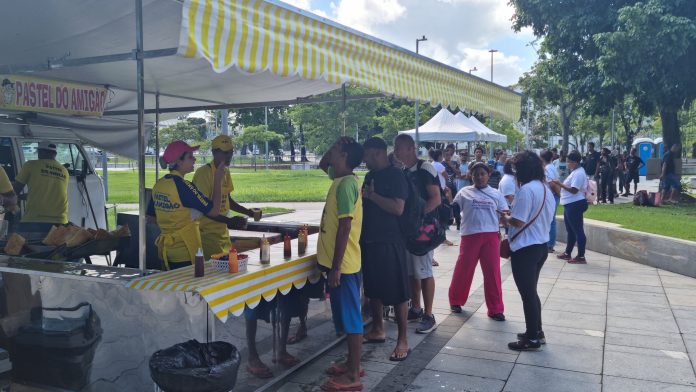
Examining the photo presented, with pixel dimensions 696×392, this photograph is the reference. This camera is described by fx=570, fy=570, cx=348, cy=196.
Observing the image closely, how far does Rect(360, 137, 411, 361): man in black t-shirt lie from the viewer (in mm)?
4543

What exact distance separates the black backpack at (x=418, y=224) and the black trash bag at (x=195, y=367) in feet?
6.43

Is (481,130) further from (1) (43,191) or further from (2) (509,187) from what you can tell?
(1) (43,191)

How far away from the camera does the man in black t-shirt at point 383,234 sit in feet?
14.9

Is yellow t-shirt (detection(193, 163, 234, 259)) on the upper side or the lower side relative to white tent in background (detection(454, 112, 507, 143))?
lower

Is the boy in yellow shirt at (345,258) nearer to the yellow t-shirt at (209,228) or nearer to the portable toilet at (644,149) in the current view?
the yellow t-shirt at (209,228)

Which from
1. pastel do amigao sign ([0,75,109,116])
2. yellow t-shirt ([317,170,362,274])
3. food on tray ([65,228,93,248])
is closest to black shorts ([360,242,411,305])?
yellow t-shirt ([317,170,362,274])

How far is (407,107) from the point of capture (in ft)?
138

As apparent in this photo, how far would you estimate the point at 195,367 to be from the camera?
3.25 m

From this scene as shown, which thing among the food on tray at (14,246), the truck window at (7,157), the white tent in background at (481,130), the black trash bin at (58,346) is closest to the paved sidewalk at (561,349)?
the black trash bin at (58,346)

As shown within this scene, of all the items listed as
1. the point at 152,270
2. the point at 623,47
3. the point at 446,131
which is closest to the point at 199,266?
the point at 152,270

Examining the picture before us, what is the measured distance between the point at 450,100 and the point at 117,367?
4.01 meters

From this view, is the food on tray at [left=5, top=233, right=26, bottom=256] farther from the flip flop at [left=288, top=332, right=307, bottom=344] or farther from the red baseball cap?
the flip flop at [left=288, top=332, right=307, bottom=344]

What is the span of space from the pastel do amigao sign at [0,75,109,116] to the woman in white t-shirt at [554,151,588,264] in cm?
647

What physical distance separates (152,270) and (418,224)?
2.33 meters
